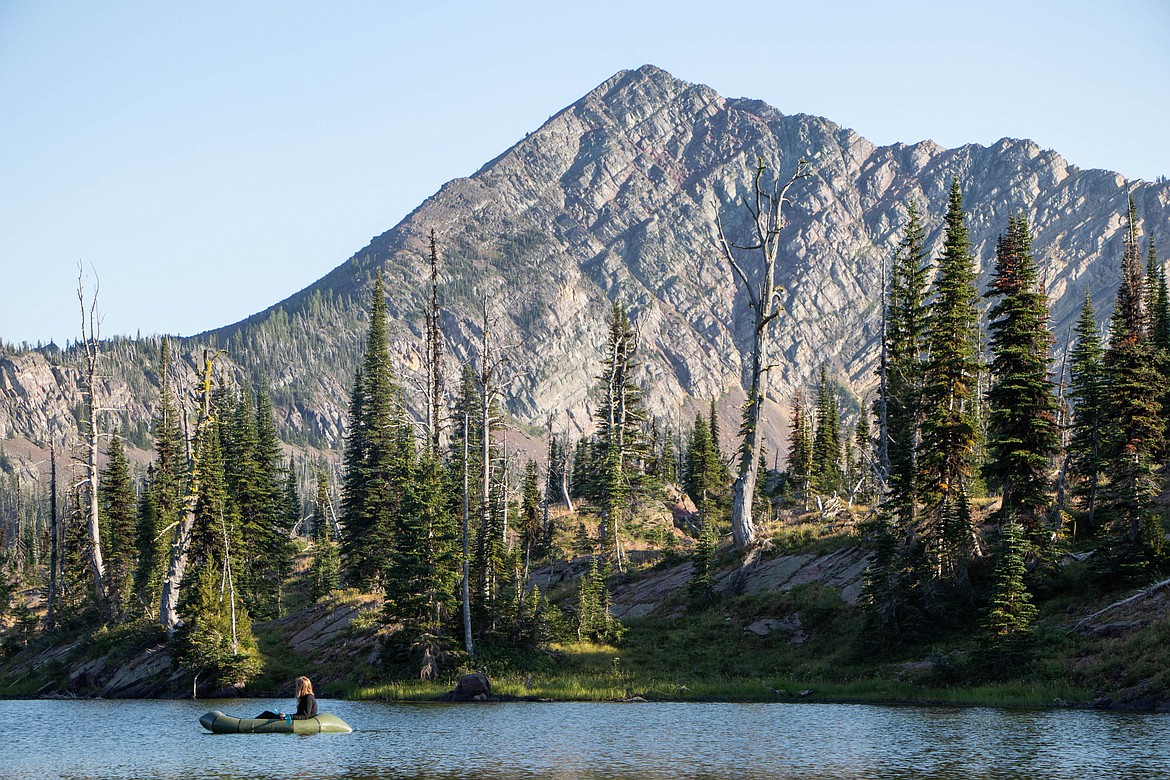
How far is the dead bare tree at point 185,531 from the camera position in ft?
200

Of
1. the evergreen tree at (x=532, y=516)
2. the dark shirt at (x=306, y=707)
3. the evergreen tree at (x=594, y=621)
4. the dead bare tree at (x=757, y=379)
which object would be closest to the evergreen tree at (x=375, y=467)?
the evergreen tree at (x=532, y=516)

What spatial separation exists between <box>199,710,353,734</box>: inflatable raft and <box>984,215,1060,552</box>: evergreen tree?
28053mm

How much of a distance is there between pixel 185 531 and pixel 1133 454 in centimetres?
5091

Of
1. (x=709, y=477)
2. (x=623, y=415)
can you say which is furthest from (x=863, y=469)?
(x=623, y=415)

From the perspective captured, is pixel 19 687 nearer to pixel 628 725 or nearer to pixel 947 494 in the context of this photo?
pixel 628 725

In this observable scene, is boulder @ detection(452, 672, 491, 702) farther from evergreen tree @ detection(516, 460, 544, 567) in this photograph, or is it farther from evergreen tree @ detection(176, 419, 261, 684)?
evergreen tree @ detection(516, 460, 544, 567)

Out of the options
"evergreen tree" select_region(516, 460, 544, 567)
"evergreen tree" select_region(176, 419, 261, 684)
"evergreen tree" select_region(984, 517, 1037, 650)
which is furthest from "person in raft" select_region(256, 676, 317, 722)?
"evergreen tree" select_region(516, 460, 544, 567)

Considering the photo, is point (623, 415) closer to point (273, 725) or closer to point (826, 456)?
point (826, 456)

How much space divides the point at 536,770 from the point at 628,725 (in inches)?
377

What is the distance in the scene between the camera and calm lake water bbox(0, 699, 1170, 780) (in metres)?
26.2

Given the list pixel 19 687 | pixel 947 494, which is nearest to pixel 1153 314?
pixel 947 494

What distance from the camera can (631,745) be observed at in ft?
102

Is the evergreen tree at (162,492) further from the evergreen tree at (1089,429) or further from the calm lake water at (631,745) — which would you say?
the evergreen tree at (1089,429)

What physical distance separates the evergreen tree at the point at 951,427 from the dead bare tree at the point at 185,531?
1580 inches
